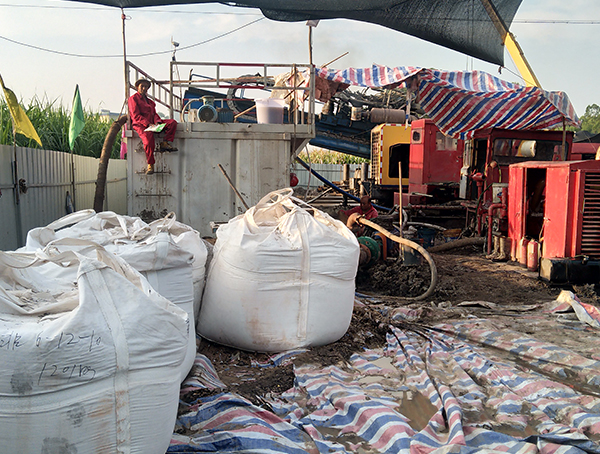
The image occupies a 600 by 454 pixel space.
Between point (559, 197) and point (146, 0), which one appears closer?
point (559, 197)

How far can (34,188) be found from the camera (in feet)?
21.2

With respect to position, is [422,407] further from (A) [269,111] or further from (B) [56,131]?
(B) [56,131]

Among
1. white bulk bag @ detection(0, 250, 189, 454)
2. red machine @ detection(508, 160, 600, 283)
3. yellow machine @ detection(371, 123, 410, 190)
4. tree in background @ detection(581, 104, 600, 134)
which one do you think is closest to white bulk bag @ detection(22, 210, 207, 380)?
white bulk bag @ detection(0, 250, 189, 454)

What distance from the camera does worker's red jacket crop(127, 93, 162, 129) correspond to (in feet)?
22.8

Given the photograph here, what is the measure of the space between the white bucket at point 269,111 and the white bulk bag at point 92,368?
19.3 ft

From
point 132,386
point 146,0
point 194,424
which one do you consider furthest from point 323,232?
point 146,0

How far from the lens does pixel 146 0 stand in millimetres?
6434

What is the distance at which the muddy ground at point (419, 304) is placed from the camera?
10.6ft

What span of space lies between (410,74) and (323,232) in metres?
6.20

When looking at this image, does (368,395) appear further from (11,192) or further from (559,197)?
(11,192)

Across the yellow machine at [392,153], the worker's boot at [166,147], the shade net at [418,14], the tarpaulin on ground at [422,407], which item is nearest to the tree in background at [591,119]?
the yellow machine at [392,153]

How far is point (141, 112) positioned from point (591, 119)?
46494 mm

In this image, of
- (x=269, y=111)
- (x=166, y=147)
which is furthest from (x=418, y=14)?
(x=166, y=147)

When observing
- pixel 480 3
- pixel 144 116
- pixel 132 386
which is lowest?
pixel 132 386
